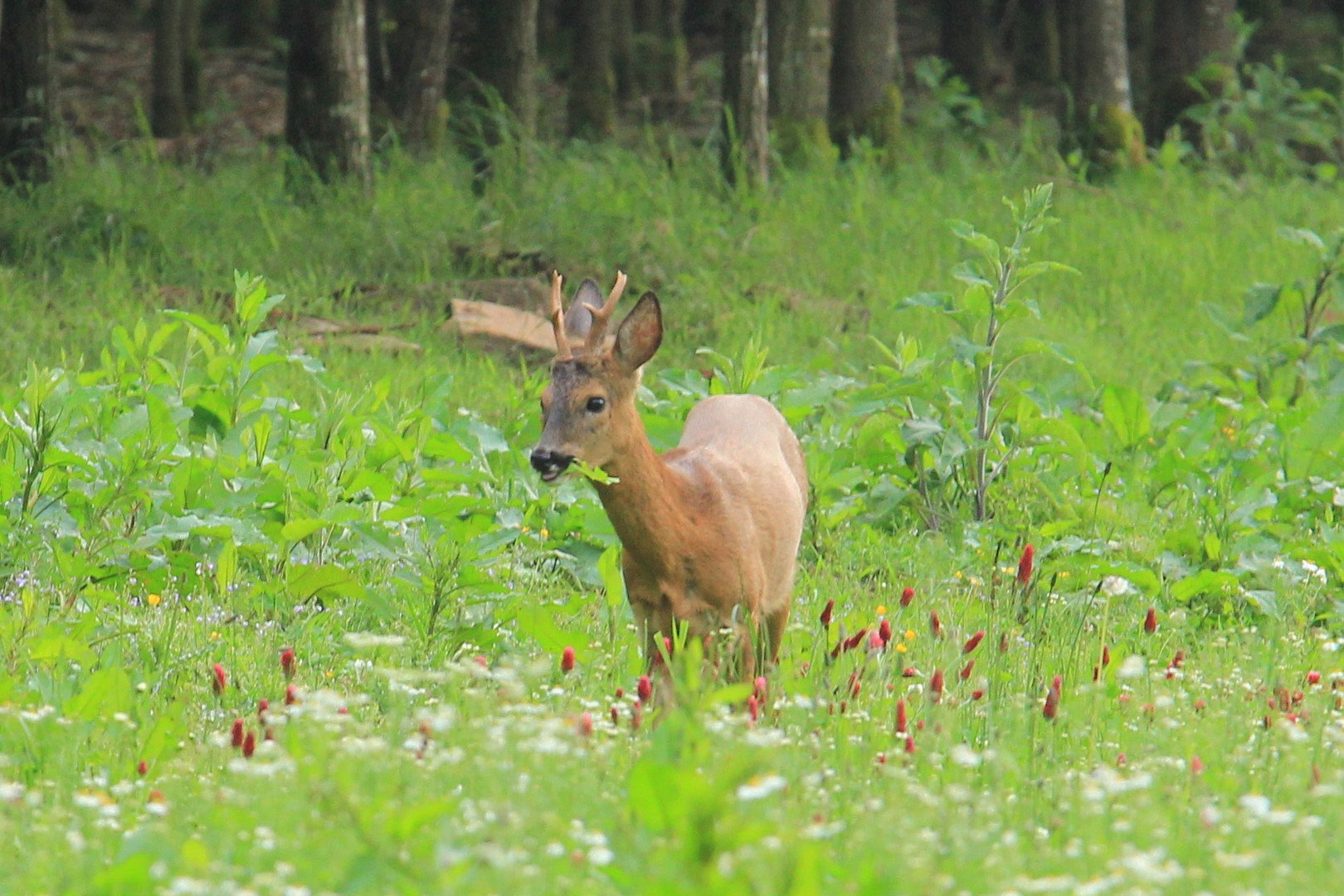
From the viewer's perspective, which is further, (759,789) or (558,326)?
(558,326)

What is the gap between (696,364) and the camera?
33.4ft

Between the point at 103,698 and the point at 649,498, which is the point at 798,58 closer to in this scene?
the point at 649,498

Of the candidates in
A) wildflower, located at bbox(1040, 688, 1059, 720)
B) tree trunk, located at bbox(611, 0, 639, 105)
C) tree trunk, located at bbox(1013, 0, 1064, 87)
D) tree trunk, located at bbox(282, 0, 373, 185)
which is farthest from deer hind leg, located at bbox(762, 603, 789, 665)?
tree trunk, located at bbox(1013, 0, 1064, 87)

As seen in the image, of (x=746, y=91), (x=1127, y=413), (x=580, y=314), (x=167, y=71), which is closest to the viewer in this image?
(x=580, y=314)

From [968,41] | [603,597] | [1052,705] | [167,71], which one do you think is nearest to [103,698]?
[1052,705]

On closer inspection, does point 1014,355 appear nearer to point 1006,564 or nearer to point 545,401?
point 1006,564

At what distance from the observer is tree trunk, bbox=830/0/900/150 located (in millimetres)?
Answer: 15289

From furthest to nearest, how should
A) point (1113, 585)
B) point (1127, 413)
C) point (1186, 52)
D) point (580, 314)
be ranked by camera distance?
1. point (1186, 52)
2. point (1127, 413)
3. point (580, 314)
4. point (1113, 585)

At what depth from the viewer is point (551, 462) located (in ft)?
16.3

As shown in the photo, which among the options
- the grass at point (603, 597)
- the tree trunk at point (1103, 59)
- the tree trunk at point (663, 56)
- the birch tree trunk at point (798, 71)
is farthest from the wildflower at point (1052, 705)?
the tree trunk at point (663, 56)

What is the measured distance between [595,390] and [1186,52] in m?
13.2

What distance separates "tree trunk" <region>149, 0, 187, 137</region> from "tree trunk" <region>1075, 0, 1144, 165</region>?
29.8ft

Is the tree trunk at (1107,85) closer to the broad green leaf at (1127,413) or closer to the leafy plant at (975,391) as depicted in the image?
the broad green leaf at (1127,413)

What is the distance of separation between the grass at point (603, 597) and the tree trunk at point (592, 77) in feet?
16.1
